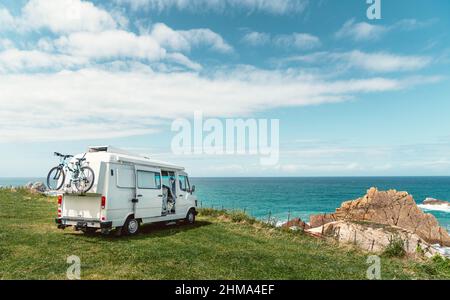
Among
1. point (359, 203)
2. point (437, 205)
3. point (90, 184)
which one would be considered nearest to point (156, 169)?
point (90, 184)

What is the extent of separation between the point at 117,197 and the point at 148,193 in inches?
70.7

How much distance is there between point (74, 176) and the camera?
12.7 m

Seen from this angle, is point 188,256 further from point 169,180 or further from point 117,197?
point 169,180

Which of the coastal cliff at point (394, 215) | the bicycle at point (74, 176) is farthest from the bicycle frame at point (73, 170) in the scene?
the coastal cliff at point (394, 215)

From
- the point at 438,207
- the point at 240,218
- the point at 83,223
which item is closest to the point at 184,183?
the point at 240,218

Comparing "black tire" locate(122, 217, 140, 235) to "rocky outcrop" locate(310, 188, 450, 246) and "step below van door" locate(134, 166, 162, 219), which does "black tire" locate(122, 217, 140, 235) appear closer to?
"step below van door" locate(134, 166, 162, 219)

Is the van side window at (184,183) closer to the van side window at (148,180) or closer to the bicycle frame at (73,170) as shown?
the van side window at (148,180)

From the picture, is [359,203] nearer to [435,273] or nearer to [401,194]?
[401,194]

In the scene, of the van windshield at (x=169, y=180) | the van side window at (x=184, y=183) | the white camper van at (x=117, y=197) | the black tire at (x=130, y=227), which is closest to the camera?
the white camper van at (x=117, y=197)

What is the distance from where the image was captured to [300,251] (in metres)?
12.2

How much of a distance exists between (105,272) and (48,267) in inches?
61.0

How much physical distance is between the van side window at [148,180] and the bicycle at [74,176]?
2.11 metres

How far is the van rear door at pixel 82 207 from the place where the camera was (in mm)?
12484
